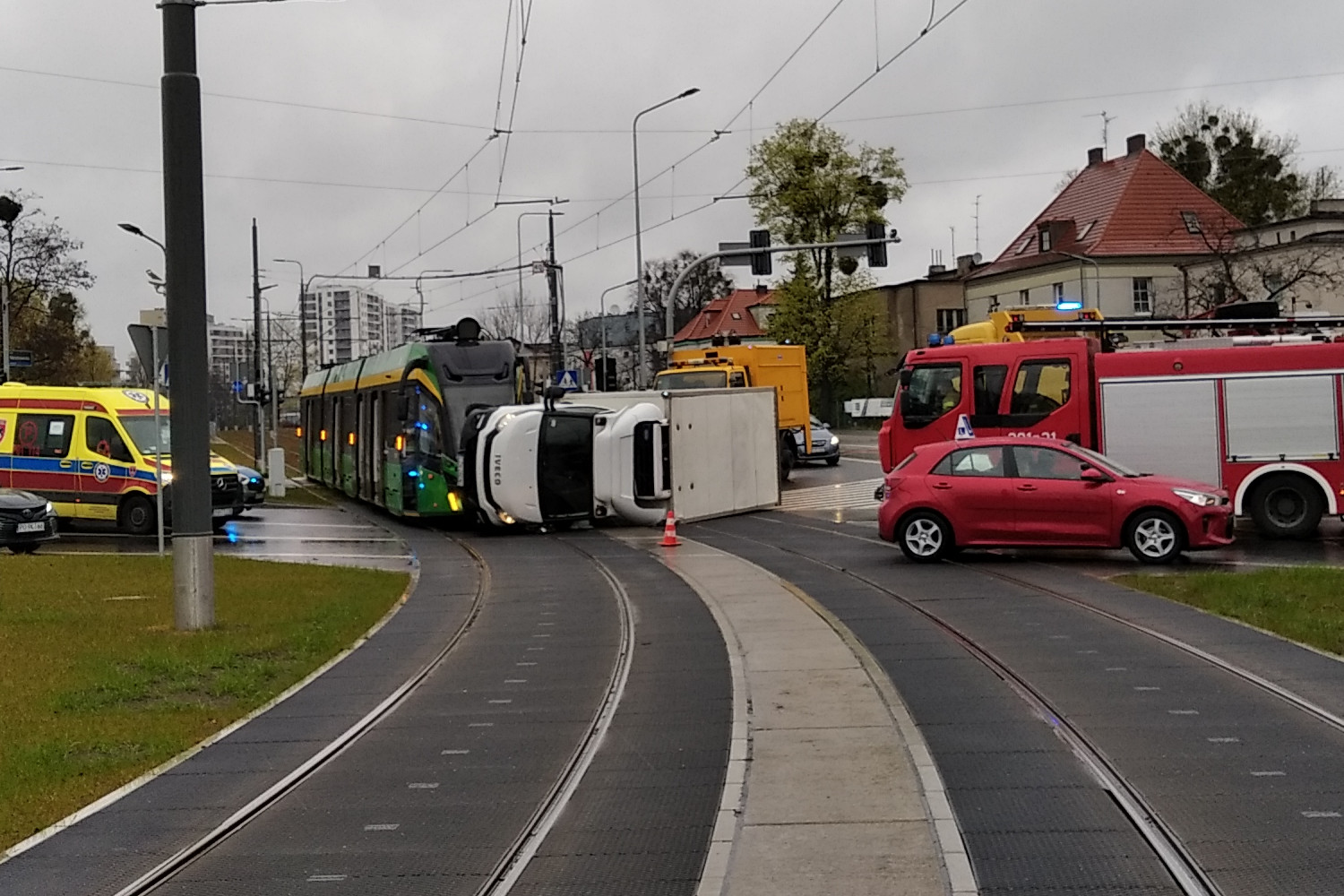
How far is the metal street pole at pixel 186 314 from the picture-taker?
13.5m

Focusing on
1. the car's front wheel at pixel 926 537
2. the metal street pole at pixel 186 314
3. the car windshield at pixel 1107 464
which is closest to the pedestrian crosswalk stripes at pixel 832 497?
the car's front wheel at pixel 926 537

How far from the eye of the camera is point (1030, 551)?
1955 centimetres

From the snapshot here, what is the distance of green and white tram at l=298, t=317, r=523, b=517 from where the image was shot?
26.4 metres

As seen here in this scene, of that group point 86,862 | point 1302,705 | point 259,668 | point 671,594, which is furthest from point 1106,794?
point 671,594

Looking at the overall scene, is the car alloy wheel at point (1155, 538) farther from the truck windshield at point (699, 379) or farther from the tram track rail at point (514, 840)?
the truck windshield at point (699, 379)

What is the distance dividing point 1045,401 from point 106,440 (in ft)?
52.3

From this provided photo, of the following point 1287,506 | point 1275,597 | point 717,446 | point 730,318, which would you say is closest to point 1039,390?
point 1287,506

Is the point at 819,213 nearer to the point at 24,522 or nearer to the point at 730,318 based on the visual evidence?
the point at 730,318

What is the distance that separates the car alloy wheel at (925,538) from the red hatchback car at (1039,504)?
1 cm

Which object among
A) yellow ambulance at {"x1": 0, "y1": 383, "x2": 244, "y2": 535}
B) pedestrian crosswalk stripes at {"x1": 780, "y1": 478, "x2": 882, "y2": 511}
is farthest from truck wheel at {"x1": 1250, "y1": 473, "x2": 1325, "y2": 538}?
yellow ambulance at {"x1": 0, "y1": 383, "x2": 244, "y2": 535}

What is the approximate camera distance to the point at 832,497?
32.3m

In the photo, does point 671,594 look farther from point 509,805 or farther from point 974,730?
point 509,805

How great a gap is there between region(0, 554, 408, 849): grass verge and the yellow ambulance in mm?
6324

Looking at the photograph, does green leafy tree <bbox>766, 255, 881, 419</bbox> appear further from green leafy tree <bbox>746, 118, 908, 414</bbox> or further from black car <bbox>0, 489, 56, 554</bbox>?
black car <bbox>0, 489, 56, 554</bbox>
